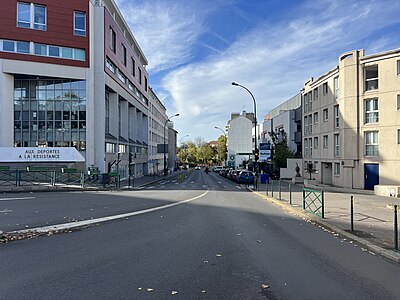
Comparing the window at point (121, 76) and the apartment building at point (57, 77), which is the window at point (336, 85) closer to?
the apartment building at point (57, 77)

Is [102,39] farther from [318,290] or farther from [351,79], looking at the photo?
[318,290]

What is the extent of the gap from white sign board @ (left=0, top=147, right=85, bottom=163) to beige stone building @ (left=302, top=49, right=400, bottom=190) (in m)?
23.8

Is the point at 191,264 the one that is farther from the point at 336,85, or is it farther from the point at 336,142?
the point at 336,85

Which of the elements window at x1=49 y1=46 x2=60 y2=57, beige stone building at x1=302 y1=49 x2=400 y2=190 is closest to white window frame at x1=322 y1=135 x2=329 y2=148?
beige stone building at x1=302 y1=49 x2=400 y2=190

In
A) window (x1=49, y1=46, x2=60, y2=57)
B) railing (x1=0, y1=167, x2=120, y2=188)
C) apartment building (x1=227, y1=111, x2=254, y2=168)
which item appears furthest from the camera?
apartment building (x1=227, y1=111, x2=254, y2=168)

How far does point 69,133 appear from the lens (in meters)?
34.9

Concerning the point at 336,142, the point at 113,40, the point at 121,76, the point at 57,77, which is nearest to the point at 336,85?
the point at 336,142

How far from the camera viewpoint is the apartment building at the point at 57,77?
32.8 metres

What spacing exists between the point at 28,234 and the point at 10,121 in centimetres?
2996

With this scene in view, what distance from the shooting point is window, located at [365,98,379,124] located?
27172 millimetres

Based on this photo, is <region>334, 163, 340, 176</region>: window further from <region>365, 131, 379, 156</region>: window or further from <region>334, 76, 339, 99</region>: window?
<region>334, 76, 339, 99</region>: window

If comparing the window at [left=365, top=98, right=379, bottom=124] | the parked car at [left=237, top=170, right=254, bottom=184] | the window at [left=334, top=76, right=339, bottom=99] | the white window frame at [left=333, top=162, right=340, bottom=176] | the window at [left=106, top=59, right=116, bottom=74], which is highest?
the window at [left=106, top=59, right=116, bottom=74]

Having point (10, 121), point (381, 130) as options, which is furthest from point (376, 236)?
point (10, 121)

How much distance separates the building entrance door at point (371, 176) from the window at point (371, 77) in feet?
21.3
